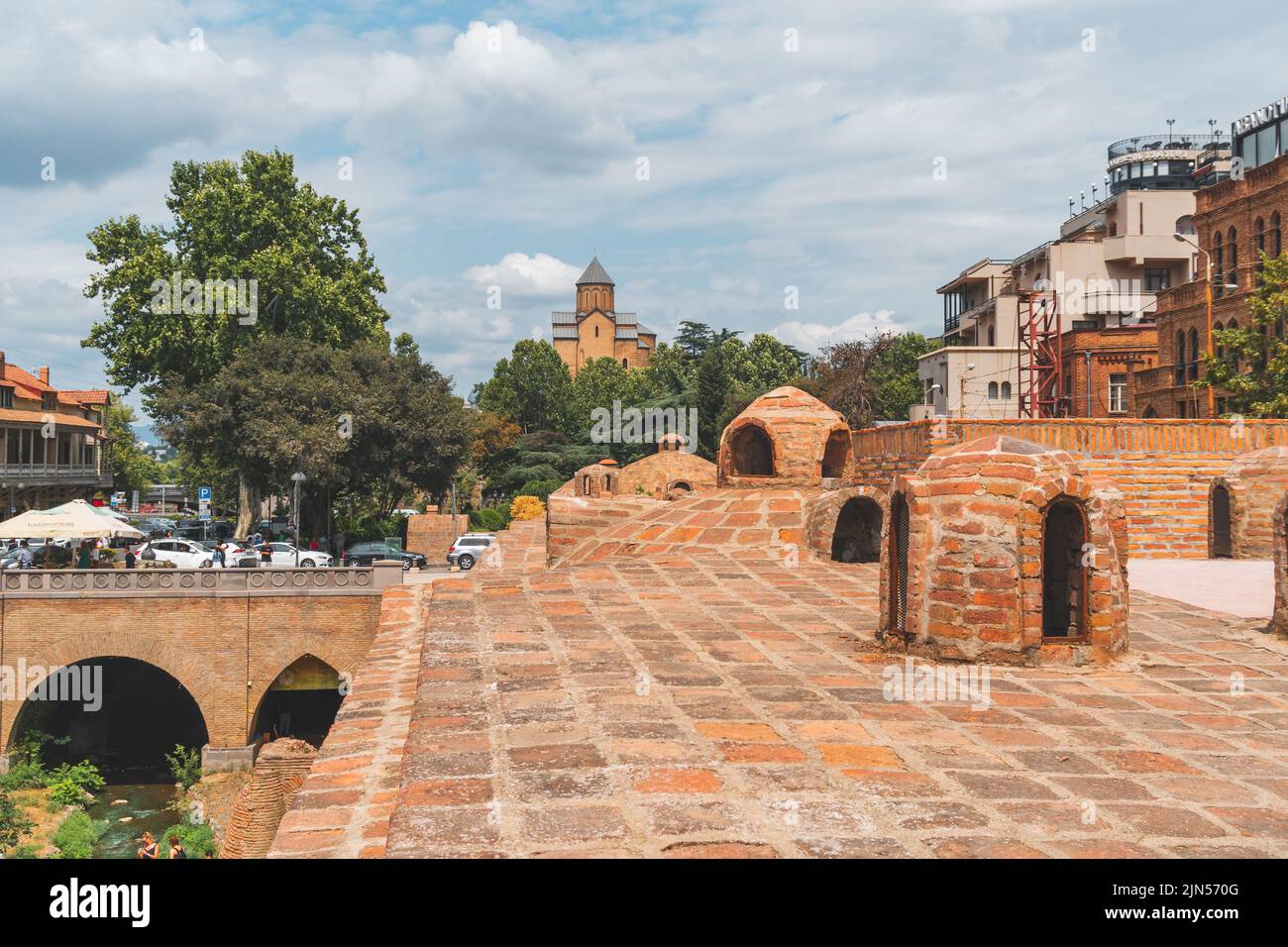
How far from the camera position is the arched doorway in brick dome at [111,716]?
24109 millimetres

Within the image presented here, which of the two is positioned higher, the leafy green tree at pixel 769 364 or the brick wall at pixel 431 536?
the leafy green tree at pixel 769 364

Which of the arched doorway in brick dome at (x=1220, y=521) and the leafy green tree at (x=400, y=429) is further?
the leafy green tree at (x=400, y=429)

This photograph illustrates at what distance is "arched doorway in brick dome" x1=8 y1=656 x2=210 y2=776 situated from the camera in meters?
24.1

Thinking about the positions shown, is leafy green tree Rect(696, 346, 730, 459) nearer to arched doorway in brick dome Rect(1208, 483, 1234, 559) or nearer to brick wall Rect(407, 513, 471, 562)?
brick wall Rect(407, 513, 471, 562)

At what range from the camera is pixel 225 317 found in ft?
125

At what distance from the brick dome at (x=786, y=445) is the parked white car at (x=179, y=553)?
21693 mm

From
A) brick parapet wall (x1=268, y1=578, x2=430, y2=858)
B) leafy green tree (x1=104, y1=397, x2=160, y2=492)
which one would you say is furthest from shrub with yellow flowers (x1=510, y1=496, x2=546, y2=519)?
leafy green tree (x1=104, y1=397, x2=160, y2=492)

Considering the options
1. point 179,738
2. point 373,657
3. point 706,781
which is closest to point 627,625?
point 373,657

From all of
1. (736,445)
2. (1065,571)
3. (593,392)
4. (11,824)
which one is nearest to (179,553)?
(11,824)

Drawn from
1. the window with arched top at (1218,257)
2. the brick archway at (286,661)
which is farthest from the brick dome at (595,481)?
the window with arched top at (1218,257)

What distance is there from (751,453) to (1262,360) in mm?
19392

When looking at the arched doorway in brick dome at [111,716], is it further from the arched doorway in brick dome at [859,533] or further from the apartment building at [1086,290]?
the apartment building at [1086,290]
